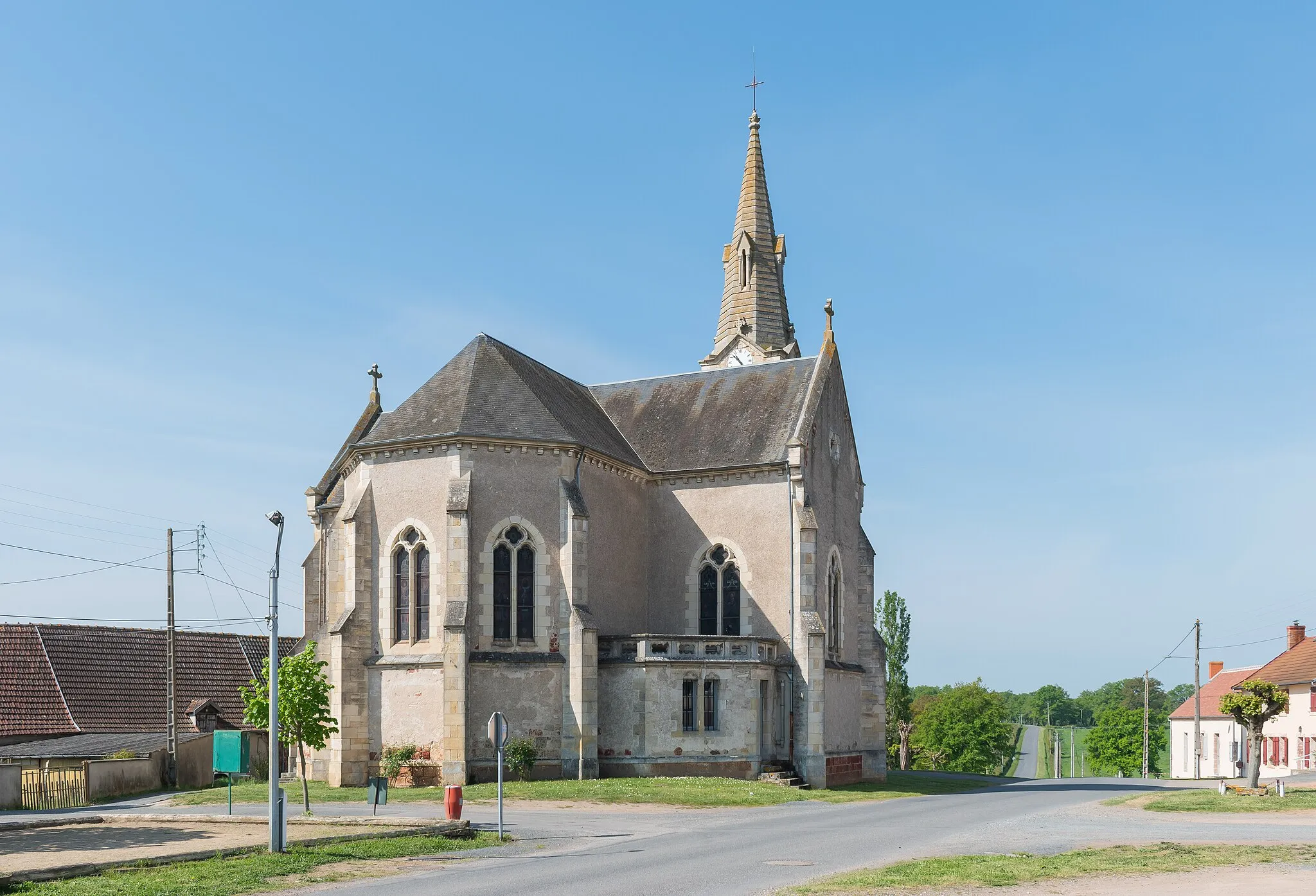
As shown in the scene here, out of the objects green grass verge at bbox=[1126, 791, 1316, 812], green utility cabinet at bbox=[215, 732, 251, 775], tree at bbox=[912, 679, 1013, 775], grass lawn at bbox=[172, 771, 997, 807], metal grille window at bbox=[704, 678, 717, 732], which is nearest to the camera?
green utility cabinet at bbox=[215, 732, 251, 775]

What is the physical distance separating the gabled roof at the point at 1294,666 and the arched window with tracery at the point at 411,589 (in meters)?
45.7

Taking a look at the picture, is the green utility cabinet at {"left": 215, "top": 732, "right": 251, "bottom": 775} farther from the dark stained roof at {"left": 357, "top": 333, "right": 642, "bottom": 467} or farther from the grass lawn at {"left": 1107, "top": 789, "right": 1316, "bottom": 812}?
the grass lawn at {"left": 1107, "top": 789, "right": 1316, "bottom": 812}

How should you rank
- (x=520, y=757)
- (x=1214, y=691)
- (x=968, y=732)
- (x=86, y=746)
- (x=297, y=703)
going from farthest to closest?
(x=968, y=732) → (x=1214, y=691) → (x=86, y=746) → (x=520, y=757) → (x=297, y=703)

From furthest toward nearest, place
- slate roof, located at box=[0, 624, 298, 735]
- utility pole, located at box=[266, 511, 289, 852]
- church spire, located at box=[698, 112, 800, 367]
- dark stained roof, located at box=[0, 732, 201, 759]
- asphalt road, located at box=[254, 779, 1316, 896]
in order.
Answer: church spire, located at box=[698, 112, 800, 367] → slate roof, located at box=[0, 624, 298, 735] → dark stained roof, located at box=[0, 732, 201, 759] → utility pole, located at box=[266, 511, 289, 852] → asphalt road, located at box=[254, 779, 1316, 896]

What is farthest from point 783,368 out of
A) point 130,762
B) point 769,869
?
point 769,869

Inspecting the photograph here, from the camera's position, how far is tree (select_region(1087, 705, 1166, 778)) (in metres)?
109

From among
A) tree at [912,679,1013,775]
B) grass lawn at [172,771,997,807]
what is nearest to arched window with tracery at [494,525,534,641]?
grass lawn at [172,771,997,807]

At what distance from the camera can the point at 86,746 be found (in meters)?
43.1

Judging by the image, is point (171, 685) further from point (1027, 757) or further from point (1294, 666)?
point (1027, 757)

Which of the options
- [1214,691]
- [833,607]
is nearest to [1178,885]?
[833,607]

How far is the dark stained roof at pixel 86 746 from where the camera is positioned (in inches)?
1613

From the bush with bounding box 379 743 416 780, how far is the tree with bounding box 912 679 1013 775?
73.4m

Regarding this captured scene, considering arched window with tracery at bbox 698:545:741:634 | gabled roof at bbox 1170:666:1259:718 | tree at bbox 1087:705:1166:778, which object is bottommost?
tree at bbox 1087:705:1166:778

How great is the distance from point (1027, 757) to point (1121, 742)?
44.2 meters
